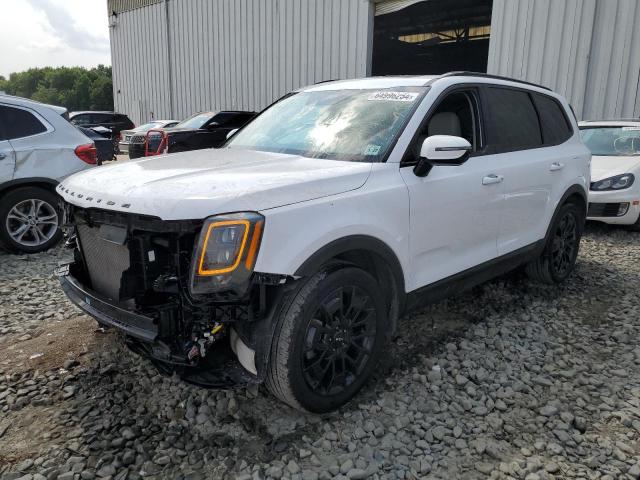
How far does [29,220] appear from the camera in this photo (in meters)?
5.73

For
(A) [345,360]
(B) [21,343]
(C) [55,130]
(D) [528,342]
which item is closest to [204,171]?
(A) [345,360]

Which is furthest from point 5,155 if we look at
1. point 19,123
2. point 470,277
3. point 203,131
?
point 203,131

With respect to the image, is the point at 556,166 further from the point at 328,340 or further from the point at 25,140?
the point at 25,140

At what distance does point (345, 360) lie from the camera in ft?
9.09

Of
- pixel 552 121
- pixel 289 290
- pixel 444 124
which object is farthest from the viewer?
pixel 552 121

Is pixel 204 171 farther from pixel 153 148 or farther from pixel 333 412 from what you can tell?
pixel 153 148

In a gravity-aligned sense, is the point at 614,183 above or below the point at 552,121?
below

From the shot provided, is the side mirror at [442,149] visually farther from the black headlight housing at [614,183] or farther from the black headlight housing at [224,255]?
the black headlight housing at [614,183]

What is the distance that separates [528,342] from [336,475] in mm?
2016

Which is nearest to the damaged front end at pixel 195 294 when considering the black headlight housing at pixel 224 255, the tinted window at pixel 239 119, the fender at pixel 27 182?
the black headlight housing at pixel 224 255

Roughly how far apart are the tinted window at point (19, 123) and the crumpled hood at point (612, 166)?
23.5 feet

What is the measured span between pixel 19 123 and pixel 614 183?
7.49m

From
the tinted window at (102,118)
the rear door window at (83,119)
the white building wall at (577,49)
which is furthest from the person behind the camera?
the tinted window at (102,118)

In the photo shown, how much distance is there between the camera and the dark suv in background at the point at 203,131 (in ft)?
36.0
